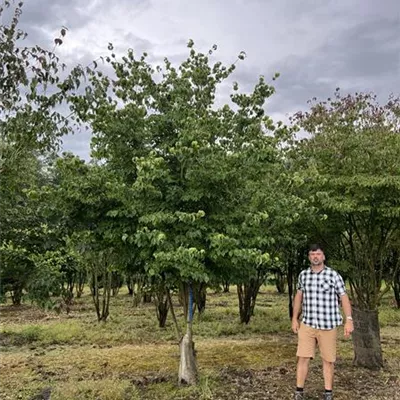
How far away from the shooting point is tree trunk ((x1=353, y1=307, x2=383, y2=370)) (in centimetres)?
778

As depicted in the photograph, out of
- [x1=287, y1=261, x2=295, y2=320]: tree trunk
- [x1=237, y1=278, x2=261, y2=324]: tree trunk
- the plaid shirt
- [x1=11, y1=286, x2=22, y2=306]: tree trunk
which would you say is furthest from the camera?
[x1=287, y1=261, x2=295, y2=320]: tree trunk

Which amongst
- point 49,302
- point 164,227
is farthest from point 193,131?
point 49,302

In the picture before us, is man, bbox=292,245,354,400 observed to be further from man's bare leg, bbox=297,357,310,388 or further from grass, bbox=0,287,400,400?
grass, bbox=0,287,400,400

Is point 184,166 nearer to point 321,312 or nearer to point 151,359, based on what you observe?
point 321,312

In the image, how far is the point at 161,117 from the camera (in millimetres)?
6305

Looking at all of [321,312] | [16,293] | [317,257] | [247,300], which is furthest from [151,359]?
[247,300]

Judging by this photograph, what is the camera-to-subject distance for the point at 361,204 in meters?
7.33

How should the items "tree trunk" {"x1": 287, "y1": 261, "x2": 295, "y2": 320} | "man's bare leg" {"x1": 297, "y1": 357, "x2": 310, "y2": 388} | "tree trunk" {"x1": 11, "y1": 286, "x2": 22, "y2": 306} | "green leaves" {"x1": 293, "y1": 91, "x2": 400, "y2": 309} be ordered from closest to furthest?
1. "tree trunk" {"x1": 11, "y1": 286, "x2": 22, "y2": 306}
2. "man's bare leg" {"x1": 297, "y1": 357, "x2": 310, "y2": 388}
3. "green leaves" {"x1": 293, "y1": 91, "x2": 400, "y2": 309}
4. "tree trunk" {"x1": 287, "y1": 261, "x2": 295, "y2": 320}

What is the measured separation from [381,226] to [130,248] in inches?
183

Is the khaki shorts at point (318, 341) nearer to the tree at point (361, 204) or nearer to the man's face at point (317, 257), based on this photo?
the man's face at point (317, 257)

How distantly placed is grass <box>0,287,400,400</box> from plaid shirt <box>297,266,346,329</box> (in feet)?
4.83

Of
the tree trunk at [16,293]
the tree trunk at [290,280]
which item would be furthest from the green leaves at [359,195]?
the tree trunk at [290,280]

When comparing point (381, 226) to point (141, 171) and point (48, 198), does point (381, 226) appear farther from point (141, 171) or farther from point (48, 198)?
point (48, 198)

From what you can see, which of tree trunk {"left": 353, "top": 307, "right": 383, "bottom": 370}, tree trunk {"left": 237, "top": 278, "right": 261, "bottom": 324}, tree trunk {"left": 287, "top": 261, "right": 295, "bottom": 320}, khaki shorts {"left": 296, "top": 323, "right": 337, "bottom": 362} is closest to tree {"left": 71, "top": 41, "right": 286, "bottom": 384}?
khaki shorts {"left": 296, "top": 323, "right": 337, "bottom": 362}
